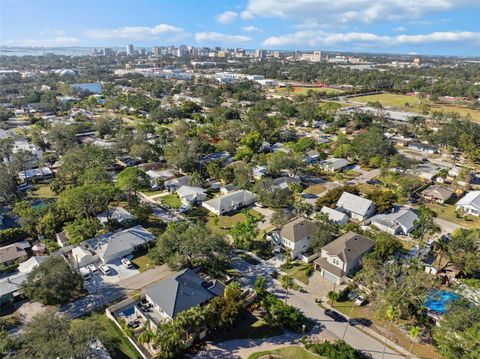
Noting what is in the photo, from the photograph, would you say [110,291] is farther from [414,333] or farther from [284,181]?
[284,181]

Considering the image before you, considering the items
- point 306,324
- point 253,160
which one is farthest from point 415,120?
point 306,324

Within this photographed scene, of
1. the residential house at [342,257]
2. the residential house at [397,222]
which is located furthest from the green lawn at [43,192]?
the residential house at [397,222]

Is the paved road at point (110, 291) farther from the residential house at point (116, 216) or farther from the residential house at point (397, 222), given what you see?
the residential house at point (397, 222)

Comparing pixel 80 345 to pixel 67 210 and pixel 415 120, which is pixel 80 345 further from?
pixel 415 120

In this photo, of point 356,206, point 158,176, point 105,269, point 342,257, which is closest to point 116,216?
point 105,269

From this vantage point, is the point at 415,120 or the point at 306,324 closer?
the point at 306,324

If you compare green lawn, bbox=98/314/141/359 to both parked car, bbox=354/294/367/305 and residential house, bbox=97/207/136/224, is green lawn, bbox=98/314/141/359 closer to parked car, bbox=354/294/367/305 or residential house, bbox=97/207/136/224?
residential house, bbox=97/207/136/224
